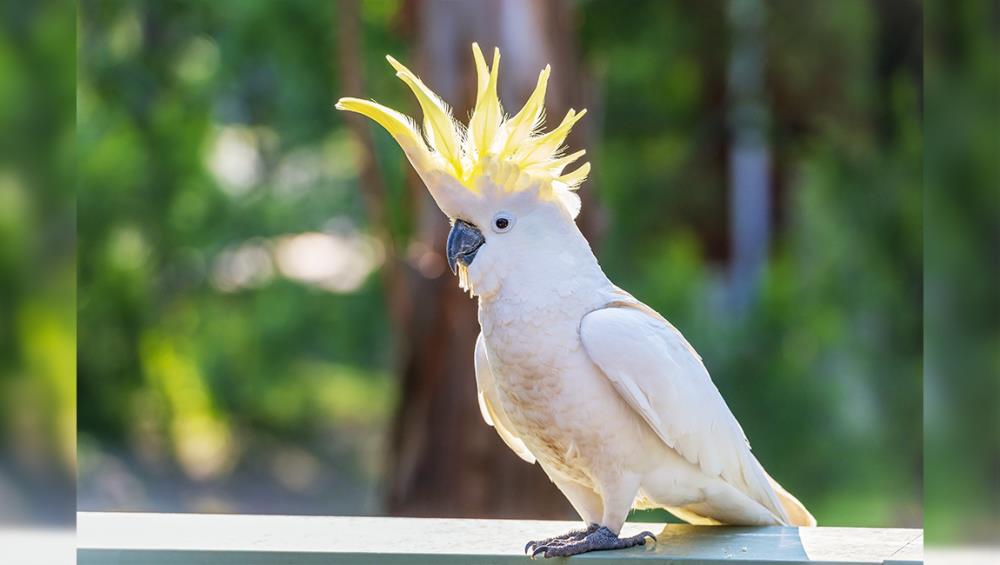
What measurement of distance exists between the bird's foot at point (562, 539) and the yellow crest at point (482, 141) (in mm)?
467

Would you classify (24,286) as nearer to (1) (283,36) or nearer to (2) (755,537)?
(2) (755,537)

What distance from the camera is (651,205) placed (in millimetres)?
5145

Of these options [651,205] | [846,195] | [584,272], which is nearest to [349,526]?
[584,272]

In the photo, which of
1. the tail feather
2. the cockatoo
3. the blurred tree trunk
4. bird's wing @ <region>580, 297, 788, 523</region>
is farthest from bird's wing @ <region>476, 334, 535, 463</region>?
the blurred tree trunk

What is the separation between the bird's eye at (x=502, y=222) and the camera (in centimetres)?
142

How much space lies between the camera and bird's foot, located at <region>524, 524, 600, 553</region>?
4.78 feet

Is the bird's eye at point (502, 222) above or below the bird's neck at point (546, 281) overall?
above

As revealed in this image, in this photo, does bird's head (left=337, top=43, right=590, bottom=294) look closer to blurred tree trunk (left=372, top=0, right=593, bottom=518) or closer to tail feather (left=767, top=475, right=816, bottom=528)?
tail feather (left=767, top=475, right=816, bottom=528)

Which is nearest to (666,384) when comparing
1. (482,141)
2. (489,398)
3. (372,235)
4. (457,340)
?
(489,398)

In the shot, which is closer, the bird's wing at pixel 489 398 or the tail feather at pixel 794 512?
the bird's wing at pixel 489 398

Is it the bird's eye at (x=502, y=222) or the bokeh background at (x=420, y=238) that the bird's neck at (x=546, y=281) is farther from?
the bokeh background at (x=420, y=238)

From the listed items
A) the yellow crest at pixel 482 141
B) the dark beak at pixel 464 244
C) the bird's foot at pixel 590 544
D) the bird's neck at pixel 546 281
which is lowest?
the bird's foot at pixel 590 544

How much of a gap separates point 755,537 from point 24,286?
1.07 m

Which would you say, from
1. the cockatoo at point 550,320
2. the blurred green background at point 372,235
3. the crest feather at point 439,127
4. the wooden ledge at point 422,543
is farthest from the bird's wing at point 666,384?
the blurred green background at point 372,235
